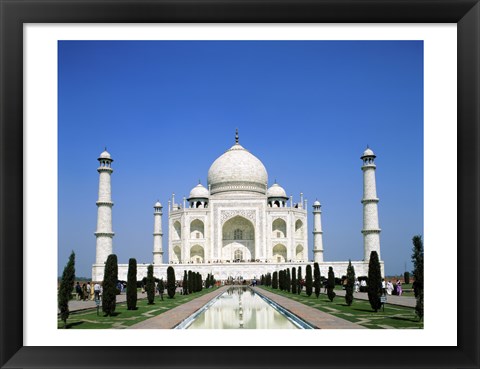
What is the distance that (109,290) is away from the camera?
9.31m

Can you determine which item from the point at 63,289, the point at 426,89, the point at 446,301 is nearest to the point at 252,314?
the point at 63,289

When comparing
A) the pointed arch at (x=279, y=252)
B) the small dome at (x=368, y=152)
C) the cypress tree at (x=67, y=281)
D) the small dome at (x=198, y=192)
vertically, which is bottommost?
the pointed arch at (x=279, y=252)

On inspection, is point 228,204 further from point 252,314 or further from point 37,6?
point 37,6

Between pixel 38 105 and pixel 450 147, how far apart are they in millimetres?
4062

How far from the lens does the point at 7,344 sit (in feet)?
15.5

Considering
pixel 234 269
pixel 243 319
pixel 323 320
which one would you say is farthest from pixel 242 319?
pixel 234 269

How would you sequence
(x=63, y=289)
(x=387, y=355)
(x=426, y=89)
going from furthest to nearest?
(x=63, y=289), (x=426, y=89), (x=387, y=355)

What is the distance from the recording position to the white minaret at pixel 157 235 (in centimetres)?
3028

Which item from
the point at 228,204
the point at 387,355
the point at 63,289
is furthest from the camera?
the point at 228,204

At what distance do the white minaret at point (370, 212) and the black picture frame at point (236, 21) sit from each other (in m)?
20.1

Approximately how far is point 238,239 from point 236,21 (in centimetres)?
2730

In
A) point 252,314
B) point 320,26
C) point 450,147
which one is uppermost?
point 320,26

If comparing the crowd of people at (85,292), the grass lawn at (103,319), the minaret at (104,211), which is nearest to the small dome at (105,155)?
the minaret at (104,211)

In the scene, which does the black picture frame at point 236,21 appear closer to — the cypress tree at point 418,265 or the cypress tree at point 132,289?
the cypress tree at point 418,265
